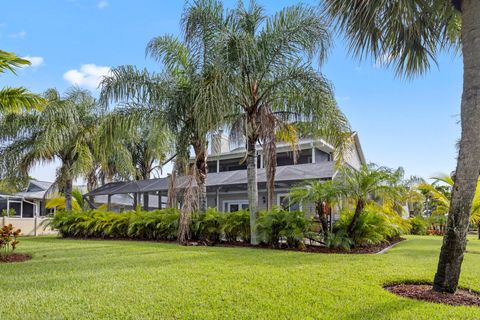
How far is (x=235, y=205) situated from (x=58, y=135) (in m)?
10.3

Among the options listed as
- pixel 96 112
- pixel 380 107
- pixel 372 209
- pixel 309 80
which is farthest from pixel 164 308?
pixel 96 112

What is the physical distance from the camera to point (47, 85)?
18.1m

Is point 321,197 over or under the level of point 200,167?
under

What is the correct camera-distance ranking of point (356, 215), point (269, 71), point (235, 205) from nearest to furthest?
1. point (356, 215)
2. point (269, 71)
3. point (235, 205)

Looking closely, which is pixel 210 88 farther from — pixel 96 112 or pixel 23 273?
pixel 96 112

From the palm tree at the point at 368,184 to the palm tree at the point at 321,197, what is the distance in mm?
246

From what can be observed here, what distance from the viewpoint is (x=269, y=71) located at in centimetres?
1123

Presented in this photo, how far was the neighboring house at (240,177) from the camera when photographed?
1477 centimetres

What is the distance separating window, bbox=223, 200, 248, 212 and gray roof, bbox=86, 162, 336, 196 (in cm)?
260

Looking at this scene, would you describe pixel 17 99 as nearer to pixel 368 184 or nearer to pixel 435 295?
pixel 368 184

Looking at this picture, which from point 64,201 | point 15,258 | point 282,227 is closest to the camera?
point 15,258

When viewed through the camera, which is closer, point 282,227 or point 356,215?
point 356,215

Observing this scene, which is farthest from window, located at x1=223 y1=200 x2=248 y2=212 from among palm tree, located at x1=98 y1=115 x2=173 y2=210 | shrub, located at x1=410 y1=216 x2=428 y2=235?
shrub, located at x1=410 y1=216 x2=428 y2=235

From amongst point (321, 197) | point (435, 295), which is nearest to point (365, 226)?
point (321, 197)
